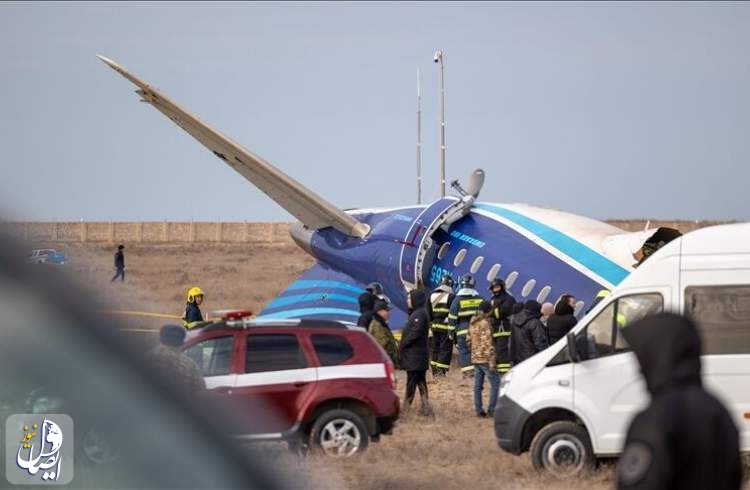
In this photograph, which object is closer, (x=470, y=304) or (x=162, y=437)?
(x=162, y=437)

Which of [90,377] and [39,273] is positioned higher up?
[39,273]

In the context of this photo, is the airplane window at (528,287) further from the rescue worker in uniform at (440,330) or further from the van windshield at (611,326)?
the van windshield at (611,326)

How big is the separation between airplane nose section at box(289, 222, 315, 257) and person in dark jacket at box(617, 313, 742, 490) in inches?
922

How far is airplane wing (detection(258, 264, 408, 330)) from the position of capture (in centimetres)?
2536

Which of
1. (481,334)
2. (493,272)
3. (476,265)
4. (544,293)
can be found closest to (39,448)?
(481,334)

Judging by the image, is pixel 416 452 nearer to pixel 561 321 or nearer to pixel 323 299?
pixel 561 321

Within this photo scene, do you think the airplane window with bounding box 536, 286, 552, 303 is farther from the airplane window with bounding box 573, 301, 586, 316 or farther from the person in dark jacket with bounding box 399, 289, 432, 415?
the person in dark jacket with bounding box 399, 289, 432, 415

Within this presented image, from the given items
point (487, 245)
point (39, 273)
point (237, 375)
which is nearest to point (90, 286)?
point (39, 273)

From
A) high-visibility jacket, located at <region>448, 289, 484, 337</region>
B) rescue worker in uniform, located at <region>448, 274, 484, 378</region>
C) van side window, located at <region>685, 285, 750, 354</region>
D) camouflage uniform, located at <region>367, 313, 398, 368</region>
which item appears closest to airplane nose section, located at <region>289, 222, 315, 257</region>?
rescue worker in uniform, located at <region>448, 274, 484, 378</region>

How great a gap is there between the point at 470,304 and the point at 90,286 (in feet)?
50.5

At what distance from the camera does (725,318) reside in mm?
11992

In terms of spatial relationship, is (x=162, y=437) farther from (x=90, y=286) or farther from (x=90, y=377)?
(x=90, y=286)

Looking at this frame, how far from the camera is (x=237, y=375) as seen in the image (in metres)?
12.4

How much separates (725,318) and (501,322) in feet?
19.8
